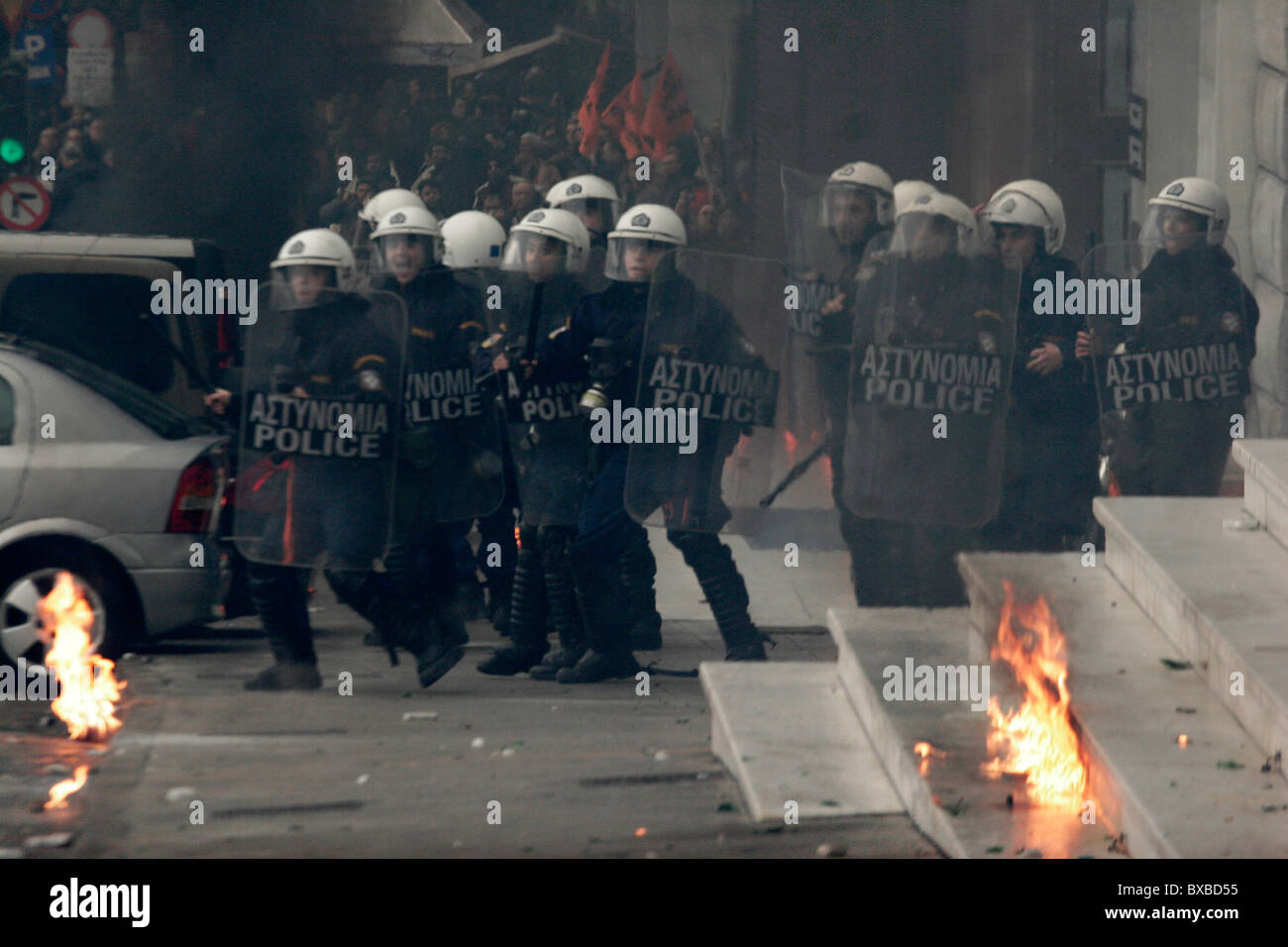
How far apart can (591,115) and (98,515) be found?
1005 centimetres

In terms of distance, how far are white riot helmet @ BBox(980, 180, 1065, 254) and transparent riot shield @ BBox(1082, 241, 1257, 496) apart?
293mm

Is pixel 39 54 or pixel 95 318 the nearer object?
pixel 95 318

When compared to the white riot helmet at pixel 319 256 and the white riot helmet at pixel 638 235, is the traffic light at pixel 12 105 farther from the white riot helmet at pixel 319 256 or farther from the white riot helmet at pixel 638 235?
the white riot helmet at pixel 638 235

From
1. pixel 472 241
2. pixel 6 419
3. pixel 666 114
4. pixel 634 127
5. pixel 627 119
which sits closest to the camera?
pixel 6 419

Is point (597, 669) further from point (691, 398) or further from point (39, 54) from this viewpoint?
point (39, 54)

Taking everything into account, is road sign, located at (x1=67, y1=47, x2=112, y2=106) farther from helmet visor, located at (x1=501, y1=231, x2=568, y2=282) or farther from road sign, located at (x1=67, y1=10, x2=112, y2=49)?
helmet visor, located at (x1=501, y1=231, x2=568, y2=282)

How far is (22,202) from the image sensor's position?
47.8 feet

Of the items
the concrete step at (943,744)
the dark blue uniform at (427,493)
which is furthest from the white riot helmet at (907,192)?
the concrete step at (943,744)

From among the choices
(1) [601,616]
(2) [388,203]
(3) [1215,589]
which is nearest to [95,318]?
(2) [388,203]

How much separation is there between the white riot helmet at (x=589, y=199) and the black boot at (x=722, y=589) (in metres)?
1.68

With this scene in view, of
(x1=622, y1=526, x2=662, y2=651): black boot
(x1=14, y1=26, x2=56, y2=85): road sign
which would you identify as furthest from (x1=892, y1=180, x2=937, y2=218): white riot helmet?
(x1=14, y1=26, x2=56, y2=85): road sign

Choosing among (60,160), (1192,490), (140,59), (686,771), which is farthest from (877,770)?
(140,59)

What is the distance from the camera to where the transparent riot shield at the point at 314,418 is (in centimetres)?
832

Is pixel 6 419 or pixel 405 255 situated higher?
pixel 405 255
